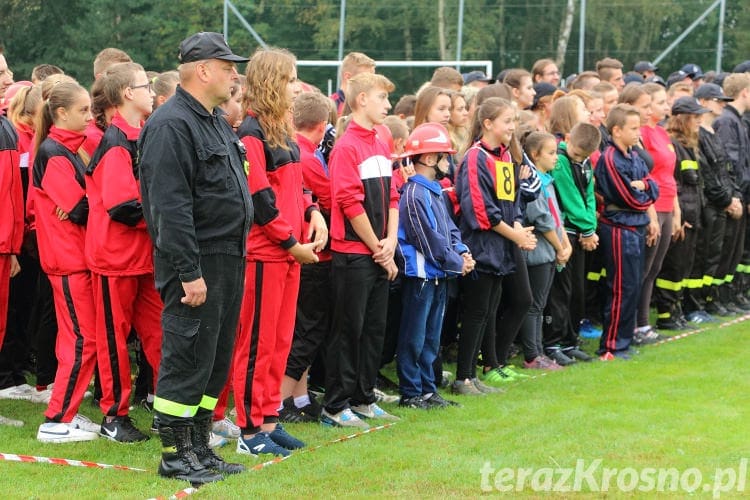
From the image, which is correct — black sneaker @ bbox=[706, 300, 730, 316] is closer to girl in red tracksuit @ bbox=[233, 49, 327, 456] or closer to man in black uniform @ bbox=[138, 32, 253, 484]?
girl in red tracksuit @ bbox=[233, 49, 327, 456]

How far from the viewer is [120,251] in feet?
21.6

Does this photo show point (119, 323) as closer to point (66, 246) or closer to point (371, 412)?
point (66, 246)

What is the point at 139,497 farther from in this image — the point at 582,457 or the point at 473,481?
the point at 582,457

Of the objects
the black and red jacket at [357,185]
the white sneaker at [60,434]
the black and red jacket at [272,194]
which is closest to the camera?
the black and red jacket at [272,194]

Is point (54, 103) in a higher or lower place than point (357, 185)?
higher

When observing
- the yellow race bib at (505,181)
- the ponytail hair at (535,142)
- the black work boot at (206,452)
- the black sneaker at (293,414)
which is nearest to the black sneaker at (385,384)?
the black sneaker at (293,414)

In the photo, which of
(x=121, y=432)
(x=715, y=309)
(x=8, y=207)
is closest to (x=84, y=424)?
(x=121, y=432)

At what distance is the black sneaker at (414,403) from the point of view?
7.80 meters

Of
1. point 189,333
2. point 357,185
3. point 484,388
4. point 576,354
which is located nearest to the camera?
point 189,333

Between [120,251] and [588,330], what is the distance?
590 cm

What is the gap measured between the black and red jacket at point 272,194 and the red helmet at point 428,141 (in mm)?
1216

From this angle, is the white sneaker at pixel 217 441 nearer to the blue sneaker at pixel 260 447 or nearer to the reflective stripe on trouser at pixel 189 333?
the blue sneaker at pixel 260 447

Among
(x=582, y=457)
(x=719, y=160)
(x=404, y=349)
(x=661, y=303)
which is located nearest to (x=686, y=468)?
(x=582, y=457)

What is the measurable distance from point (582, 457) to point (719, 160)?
21.0 feet
